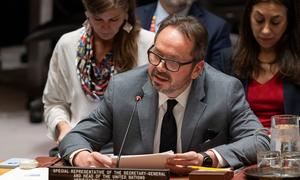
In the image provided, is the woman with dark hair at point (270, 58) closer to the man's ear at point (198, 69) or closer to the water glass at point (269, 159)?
the man's ear at point (198, 69)

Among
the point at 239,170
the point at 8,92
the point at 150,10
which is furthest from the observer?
the point at 8,92

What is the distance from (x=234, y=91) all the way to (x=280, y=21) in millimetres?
826

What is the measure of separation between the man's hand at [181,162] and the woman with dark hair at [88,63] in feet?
3.58

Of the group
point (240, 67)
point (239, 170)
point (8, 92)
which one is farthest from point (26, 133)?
point (239, 170)

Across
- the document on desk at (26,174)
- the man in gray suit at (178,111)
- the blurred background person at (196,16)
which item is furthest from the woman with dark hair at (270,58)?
the document on desk at (26,174)

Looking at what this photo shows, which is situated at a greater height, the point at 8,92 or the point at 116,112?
the point at 8,92

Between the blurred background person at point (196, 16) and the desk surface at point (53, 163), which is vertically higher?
the blurred background person at point (196, 16)

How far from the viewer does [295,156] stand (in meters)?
2.71

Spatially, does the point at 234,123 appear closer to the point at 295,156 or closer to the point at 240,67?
the point at 295,156

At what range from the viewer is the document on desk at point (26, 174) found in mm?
2816

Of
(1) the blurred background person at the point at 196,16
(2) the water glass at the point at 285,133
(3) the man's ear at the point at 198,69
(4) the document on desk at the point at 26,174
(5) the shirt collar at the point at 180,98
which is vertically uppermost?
(1) the blurred background person at the point at 196,16

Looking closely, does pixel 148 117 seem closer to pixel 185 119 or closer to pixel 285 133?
pixel 185 119

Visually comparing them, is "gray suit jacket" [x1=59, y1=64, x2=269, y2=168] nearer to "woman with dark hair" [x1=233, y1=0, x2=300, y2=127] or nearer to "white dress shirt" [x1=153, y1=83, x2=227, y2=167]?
"white dress shirt" [x1=153, y1=83, x2=227, y2=167]

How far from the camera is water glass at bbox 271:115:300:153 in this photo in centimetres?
288
